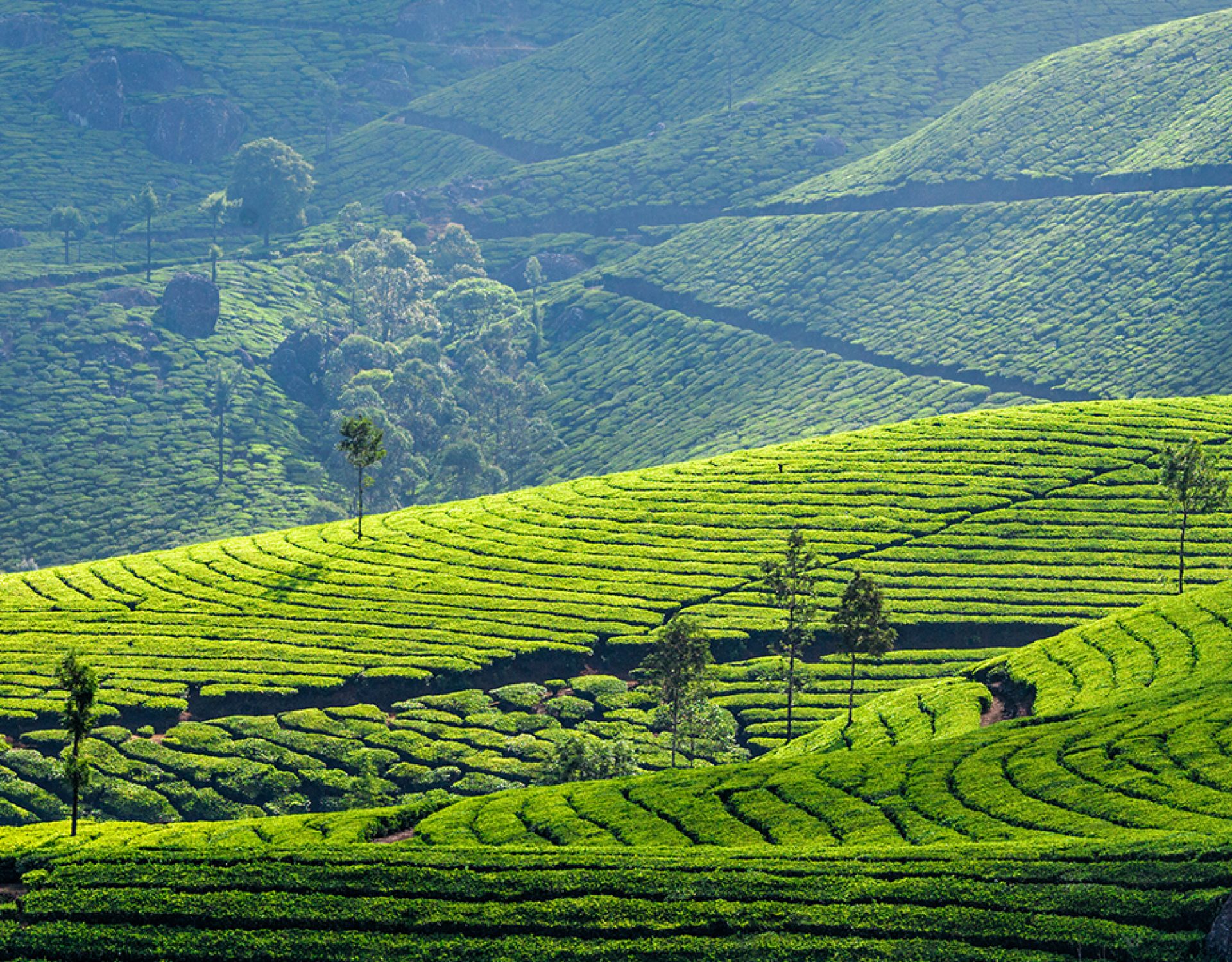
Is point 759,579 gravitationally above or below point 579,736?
above

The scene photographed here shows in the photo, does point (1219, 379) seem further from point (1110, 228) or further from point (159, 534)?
point (159, 534)

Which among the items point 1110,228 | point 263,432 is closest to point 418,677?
point 263,432

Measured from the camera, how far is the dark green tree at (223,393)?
592 ft

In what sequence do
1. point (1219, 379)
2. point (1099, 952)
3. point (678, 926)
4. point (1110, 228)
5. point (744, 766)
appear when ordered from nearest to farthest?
point (1099, 952), point (678, 926), point (744, 766), point (1219, 379), point (1110, 228)

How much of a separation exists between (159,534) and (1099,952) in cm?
13470

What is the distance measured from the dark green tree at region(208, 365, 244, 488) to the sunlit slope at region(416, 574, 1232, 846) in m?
127

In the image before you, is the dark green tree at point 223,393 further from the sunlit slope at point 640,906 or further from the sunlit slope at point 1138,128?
the sunlit slope at point 640,906

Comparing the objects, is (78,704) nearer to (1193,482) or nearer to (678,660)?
(678,660)

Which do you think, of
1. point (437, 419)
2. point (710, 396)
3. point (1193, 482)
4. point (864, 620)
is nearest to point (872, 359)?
point (710, 396)

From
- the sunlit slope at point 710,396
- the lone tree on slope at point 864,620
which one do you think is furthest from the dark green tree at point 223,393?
the lone tree on slope at point 864,620

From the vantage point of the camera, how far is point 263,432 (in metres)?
184

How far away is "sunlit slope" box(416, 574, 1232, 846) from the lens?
50625mm

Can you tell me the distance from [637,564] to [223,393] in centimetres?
10513

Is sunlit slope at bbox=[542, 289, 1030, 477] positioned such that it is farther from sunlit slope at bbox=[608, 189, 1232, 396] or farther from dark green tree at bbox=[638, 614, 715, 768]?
dark green tree at bbox=[638, 614, 715, 768]
